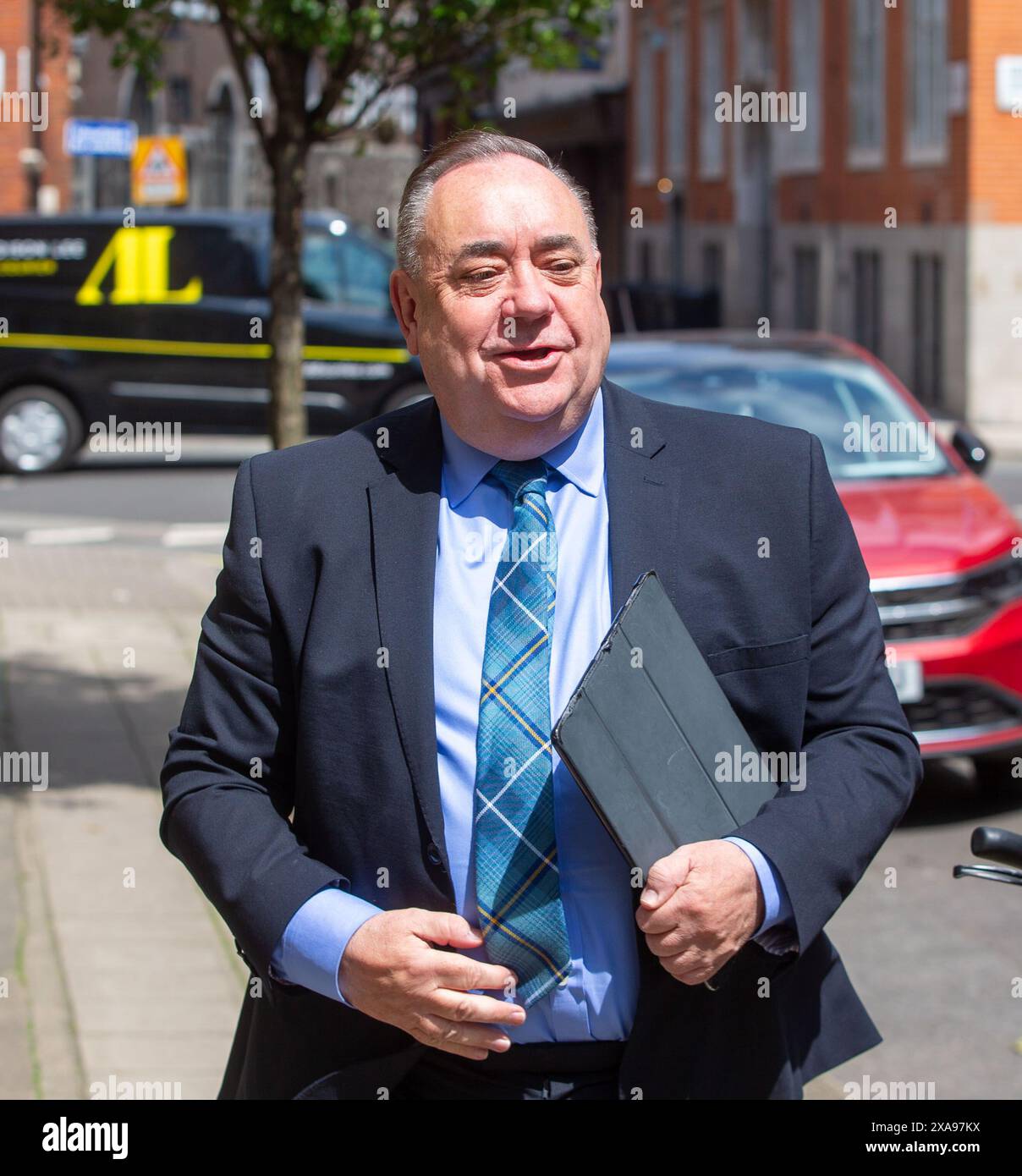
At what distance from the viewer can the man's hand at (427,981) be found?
2.18 metres

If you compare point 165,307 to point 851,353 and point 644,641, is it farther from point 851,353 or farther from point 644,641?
point 644,641

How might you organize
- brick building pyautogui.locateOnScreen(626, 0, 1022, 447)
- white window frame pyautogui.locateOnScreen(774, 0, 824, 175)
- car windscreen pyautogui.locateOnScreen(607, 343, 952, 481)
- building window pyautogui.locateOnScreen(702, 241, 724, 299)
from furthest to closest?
building window pyautogui.locateOnScreen(702, 241, 724, 299) → white window frame pyautogui.locateOnScreen(774, 0, 824, 175) → brick building pyautogui.locateOnScreen(626, 0, 1022, 447) → car windscreen pyautogui.locateOnScreen(607, 343, 952, 481)

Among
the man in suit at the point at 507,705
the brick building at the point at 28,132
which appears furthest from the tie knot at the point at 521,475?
the brick building at the point at 28,132

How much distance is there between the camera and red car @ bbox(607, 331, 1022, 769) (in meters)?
6.86

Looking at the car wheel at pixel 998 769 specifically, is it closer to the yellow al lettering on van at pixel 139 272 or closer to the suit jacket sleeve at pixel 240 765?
the suit jacket sleeve at pixel 240 765

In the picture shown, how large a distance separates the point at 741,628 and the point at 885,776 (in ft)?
0.81

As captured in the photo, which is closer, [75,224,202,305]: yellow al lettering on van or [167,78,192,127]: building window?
[75,224,202,305]: yellow al lettering on van

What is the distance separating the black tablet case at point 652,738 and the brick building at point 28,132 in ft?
90.6

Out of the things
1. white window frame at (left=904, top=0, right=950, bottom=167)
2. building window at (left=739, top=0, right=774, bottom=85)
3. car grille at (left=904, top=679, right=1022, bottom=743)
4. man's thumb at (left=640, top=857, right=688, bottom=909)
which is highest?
building window at (left=739, top=0, right=774, bottom=85)

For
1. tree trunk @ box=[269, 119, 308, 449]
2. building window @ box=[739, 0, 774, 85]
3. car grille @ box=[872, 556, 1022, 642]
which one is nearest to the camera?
car grille @ box=[872, 556, 1022, 642]

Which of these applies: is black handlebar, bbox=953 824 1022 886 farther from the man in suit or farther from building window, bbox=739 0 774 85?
building window, bbox=739 0 774 85

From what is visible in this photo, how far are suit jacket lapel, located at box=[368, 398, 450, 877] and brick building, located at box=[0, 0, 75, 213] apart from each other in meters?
27.2

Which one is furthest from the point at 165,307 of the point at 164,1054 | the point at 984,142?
the point at 164,1054

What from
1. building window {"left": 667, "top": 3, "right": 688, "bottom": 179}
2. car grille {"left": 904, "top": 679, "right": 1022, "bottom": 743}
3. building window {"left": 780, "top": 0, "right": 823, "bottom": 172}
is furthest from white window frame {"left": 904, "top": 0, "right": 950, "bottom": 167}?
car grille {"left": 904, "top": 679, "right": 1022, "bottom": 743}
